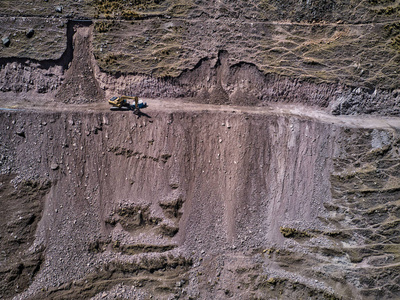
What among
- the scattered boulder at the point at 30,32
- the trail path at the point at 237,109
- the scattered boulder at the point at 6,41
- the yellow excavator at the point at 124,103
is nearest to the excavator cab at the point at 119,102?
the yellow excavator at the point at 124,103

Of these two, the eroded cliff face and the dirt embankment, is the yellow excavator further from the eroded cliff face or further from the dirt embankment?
the dirt embankment

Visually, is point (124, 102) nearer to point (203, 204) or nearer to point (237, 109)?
point (237, 109)

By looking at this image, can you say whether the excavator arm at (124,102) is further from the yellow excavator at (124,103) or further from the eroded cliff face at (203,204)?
the eroded cliff face at (203,204)

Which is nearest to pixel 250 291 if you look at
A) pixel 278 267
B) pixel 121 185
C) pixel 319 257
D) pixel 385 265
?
pixel 278 267

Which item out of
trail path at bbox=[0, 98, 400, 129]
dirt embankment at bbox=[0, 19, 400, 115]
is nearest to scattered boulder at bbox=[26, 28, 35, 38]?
dirt embankment at bbox=[0, 19, 400, 115]

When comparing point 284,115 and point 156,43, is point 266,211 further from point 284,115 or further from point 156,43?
point 156,43
